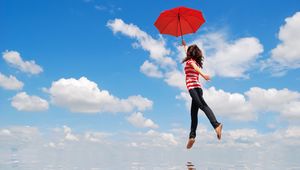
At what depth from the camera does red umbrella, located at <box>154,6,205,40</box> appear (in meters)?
16.1

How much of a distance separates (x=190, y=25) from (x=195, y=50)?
7.77ft

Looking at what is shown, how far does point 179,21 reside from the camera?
1631 cm

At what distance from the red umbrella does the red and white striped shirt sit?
262 centimetres

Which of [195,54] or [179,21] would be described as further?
[179,21]

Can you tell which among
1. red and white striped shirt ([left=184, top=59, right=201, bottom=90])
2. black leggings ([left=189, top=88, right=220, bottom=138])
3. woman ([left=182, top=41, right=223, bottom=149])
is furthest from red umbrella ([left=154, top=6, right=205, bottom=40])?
black leggings ([left=189, top=88, right=220, bottom=138])

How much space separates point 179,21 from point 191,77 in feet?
10.6

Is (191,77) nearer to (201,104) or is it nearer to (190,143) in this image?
(201,104)

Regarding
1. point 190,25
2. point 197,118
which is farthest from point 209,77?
point 190,25

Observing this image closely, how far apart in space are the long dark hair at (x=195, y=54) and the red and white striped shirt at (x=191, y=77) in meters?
0.22

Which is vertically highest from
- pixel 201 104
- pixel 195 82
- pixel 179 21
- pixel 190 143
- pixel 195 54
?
pixel 179 21

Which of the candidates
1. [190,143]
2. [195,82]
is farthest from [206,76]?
[190,143]

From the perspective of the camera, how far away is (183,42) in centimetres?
1565

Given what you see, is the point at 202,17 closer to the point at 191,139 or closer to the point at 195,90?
the point at 195,90

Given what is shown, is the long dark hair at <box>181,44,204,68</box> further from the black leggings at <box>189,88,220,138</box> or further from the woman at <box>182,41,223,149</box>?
the black leggings at <box>189,88,220,138</box>
